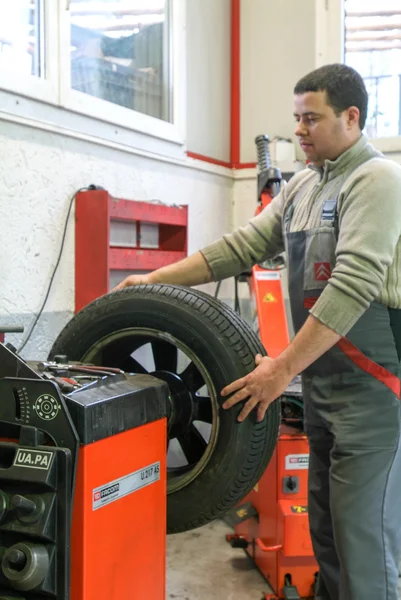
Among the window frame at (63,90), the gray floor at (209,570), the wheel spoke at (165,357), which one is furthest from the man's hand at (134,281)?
the gray floor at (209,570)

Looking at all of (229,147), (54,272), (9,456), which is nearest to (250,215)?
(229,147)

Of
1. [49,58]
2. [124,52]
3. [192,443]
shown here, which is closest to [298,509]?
[192,443]

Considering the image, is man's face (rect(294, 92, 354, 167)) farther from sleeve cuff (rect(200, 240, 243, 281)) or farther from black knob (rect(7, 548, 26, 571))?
black knob (rect(7, 548, 26, 571))

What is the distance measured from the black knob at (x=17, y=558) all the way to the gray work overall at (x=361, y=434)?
2.90ft

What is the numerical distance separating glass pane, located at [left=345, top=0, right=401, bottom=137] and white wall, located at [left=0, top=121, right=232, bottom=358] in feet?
5.42

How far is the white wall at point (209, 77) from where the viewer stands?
3.45 meters

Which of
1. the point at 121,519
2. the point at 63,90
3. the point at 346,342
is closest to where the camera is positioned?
the point at 121,519

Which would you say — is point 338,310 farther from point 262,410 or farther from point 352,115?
point 352,115

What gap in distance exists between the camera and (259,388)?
1.33 meters

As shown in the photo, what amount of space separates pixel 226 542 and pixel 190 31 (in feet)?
8.83

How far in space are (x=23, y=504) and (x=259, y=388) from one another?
0.57 meters

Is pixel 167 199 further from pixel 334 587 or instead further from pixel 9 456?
pixel 9 456

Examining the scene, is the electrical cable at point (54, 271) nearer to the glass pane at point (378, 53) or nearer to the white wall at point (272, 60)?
the white wall at point (272, 60)

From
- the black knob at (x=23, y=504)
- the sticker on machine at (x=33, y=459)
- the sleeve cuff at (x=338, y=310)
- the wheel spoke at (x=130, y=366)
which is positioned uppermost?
the sleeve cuff at (x=338, y=310)
